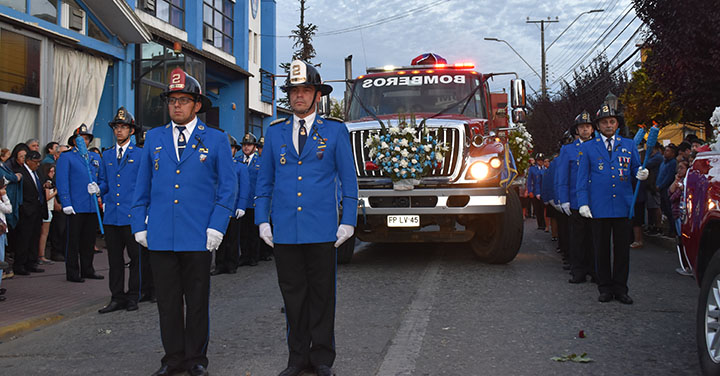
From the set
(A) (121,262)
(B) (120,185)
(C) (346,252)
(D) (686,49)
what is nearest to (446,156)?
(C) (346,252)

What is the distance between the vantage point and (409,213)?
8.16 metres

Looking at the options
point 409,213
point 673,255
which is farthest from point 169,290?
point 673,255

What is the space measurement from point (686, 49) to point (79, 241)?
10789 millimetres

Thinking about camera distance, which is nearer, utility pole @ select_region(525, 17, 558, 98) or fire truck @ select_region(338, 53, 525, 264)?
fire truck @ select_region(338, 53, 525, 264)

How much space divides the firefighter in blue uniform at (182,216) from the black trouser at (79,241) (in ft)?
13.4

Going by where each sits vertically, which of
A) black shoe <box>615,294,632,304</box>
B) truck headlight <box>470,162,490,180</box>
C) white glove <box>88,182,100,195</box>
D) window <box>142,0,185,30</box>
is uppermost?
window <box>142,0,185,30</box>

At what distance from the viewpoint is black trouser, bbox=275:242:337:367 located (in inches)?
162

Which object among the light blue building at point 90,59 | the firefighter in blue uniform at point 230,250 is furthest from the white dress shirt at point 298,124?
the light blue building at point 90,59

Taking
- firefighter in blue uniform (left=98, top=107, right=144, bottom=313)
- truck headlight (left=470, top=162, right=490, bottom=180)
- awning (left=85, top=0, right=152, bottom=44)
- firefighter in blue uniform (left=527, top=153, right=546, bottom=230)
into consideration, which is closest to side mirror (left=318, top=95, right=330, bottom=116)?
truck headlight (left=470, top=162, right=490, bottom=180)

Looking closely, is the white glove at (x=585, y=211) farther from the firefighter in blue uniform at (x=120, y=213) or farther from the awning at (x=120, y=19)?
the awning at (x=120, y=19)

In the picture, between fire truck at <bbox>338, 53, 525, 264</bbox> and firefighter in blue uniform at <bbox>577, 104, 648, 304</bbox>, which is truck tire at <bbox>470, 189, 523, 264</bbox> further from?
firefighter in blue uniform at <bbox>577, 104, 648, 304</bbox>

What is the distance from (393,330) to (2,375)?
2.91 metres

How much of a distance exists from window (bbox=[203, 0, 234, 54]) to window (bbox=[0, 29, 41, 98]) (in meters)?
10.5

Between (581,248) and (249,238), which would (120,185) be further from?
(581,248)
